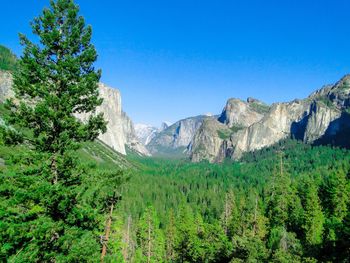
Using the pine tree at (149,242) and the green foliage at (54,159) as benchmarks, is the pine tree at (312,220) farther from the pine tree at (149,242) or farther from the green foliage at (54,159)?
the green foliage at (54,159)

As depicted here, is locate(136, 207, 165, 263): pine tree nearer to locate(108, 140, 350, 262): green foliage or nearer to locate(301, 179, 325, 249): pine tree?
locate(108, 140, 350, 262): green foliage

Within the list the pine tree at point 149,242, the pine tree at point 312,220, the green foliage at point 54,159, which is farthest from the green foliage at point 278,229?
the green foliage at point 54,159

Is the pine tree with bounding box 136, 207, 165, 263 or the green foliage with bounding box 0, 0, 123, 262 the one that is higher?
the green foliage with bounding box 0, 0, 123, 262

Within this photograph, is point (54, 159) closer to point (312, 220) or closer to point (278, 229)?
point (278, 229)

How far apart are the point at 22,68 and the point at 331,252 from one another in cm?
2159

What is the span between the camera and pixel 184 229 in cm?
6719

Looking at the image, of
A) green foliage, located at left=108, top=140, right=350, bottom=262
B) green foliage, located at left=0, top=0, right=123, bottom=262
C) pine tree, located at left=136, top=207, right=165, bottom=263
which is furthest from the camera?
pine tree, located at left=136, top=207, right=165, bottom=263

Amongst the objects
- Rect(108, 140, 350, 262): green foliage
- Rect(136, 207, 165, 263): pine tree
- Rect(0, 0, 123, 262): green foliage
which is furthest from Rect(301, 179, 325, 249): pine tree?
Rect(0, 0, 123, 262): green foliage

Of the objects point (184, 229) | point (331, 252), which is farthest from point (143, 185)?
point (331, 252)

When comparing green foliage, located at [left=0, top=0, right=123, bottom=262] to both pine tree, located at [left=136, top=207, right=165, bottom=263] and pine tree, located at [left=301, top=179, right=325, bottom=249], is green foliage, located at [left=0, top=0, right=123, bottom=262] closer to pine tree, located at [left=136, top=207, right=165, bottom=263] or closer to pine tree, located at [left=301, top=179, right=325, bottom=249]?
pine tree, located at [left=136, top=207, right=165, bottom=263]

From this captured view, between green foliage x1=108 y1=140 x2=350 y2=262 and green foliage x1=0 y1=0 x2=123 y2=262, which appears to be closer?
green foliage x1=0 y1=0 x2=123 y2=262

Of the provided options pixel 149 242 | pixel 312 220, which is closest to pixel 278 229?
pixel 312 220

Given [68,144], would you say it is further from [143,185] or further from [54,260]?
[143,185]

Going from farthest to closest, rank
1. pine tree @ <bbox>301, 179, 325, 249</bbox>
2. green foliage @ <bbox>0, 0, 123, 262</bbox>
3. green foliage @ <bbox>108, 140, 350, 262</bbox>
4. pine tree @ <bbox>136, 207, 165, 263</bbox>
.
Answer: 1. pine tree @ <bbox>136, 207, 165, 263</bbox>
2. pine tree @ <bbox>301, 179, 325, 249</bbox>
3. green foliage @ <bbox>108, 140, 350, 262</bbox>
4. green foliage @ <bbox>0, 0, 123, 262</bbox>
